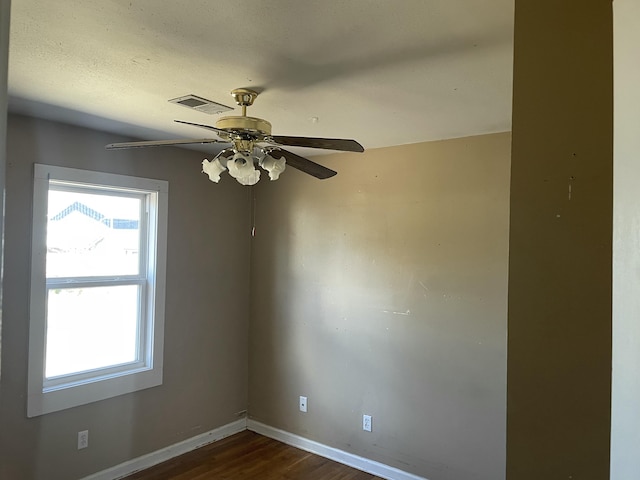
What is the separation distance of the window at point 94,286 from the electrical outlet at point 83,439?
21cm

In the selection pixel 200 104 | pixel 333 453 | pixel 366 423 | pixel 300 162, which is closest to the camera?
pixel 300 162

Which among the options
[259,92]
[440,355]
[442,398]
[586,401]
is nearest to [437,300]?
[440,355]

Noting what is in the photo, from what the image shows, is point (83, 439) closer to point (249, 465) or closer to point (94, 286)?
point (94, 286)

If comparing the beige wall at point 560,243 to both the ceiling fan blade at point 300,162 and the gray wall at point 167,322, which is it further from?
the gray wall at point 167,322

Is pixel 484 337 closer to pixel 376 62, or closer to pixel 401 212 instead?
pixel 401 212

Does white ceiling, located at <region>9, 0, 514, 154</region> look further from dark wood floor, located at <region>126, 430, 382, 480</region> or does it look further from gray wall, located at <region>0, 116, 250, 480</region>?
dark wood floor, located at <region>126, 430, 382, 480</region>

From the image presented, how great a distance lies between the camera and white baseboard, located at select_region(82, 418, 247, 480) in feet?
10.5

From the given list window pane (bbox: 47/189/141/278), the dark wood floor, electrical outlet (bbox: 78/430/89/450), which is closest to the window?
window pane (bbox: 47/189/141/278)

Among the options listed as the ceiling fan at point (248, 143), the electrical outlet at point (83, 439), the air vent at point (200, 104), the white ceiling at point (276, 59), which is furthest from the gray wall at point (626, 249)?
the electrical outlet at point (83, 439)

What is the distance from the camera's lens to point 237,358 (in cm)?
414

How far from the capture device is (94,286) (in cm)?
320

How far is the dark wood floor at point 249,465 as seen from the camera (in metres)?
3.33

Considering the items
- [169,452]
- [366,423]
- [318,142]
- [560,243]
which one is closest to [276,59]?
[318,142]

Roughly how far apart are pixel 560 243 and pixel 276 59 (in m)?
1.33
